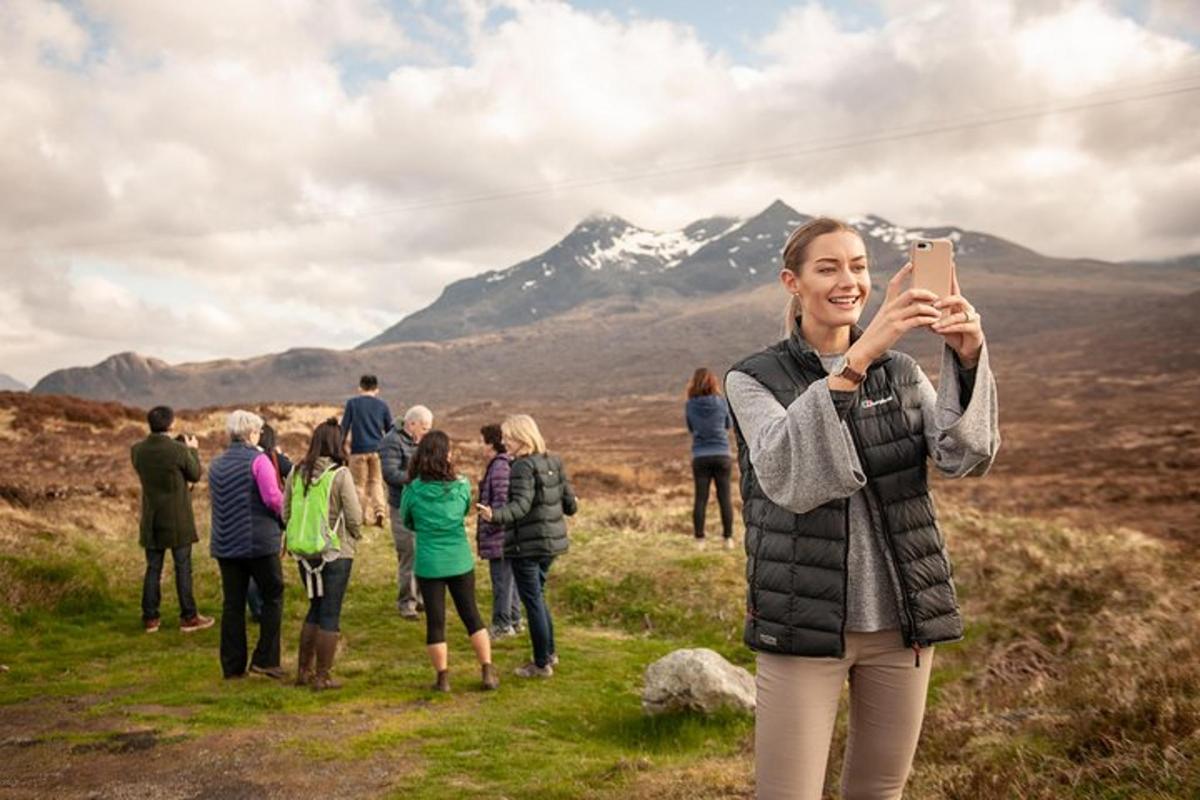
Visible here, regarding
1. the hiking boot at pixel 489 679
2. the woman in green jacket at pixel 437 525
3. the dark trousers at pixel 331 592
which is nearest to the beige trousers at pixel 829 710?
the woman in green jacket at pixel 437 525

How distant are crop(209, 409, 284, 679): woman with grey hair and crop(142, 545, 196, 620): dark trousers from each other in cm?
191

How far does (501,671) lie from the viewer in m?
7.72

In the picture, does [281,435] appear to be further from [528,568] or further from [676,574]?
[528,568]

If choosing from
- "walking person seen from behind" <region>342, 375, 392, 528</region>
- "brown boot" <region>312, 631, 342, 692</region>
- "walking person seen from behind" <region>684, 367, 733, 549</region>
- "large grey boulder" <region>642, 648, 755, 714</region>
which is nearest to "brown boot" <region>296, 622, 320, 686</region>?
"brown boot" <region>312, 631, 342, 692</region>

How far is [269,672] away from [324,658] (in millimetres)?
699

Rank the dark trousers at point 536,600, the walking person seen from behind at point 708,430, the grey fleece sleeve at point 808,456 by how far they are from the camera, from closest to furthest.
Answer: the grey fleece sleeve at point 808,456, the dark trousers at point 536,600, the walking person seen from behind at point 708,430

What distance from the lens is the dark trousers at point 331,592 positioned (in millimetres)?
6812

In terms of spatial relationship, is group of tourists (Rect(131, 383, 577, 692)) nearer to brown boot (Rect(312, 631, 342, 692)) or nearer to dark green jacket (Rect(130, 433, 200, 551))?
brown boot (Rect(312, 631, 342, 692))

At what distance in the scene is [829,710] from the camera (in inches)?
101

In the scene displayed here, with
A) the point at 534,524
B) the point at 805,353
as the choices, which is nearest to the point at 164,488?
the point at 534,524

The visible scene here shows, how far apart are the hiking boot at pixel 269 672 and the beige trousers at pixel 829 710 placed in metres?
5.84

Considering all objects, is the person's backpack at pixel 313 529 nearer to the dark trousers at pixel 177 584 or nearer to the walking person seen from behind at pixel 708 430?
the dark trousers at pixel 177 584

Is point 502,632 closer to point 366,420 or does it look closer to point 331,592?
point 331,592

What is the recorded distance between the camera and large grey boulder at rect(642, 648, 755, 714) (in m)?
6.36
